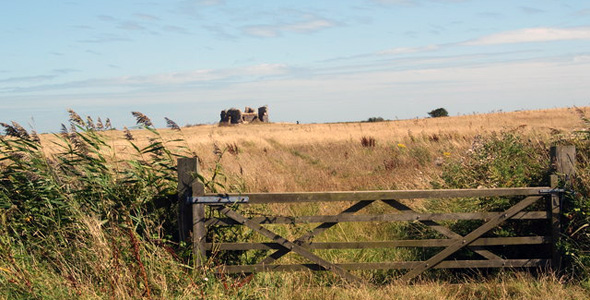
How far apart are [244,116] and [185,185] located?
8269 centimetres

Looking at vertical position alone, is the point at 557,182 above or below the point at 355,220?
above

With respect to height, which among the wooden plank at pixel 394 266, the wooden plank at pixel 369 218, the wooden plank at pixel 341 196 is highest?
the wooden plank at pixel 341 196

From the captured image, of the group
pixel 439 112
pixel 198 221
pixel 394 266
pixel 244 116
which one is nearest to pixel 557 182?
pixel 394 266

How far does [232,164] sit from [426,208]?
8642mm

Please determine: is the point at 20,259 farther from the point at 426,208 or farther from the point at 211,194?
the point at 426,208

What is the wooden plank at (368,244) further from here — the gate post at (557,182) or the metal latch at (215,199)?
the metal latch at (215,199)

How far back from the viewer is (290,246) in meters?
6.67

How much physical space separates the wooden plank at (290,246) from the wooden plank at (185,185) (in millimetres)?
435

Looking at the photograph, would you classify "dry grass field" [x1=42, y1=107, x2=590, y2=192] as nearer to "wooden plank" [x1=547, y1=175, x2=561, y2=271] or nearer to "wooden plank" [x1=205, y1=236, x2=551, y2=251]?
"wooden plank" [x1=205, y1=236, x2=551, y2=251]

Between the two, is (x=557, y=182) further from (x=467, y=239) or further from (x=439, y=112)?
(x=439, y=112)

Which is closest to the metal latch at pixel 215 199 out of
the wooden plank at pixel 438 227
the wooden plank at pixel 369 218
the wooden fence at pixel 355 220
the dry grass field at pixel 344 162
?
the wooden fence at pixel 355 220

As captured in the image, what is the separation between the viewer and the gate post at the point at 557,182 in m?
6.79

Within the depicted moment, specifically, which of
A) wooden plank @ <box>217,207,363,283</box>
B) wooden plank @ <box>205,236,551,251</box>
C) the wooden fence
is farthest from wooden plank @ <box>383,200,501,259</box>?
wooden plank @ <box>217,207,363,283</box>

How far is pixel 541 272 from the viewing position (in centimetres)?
679
